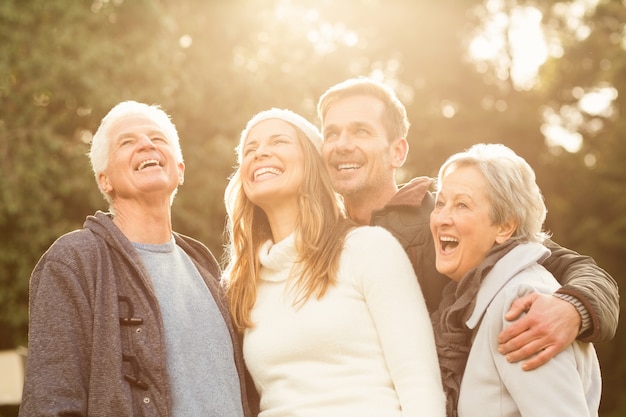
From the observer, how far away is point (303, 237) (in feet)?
12.2

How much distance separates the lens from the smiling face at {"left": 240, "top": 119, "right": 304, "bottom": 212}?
382 cm

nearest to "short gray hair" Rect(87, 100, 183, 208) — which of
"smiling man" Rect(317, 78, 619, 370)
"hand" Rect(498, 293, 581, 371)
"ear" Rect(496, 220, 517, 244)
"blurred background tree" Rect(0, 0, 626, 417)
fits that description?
"smiling man" Rect(317, 78, 619, 370)

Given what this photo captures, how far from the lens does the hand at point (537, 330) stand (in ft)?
9.64

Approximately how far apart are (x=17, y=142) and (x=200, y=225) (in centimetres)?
320

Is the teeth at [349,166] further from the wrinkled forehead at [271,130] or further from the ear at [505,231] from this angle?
the ear at [505,231]

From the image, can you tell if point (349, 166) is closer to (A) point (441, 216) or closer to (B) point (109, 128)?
(A) point (441, 216)

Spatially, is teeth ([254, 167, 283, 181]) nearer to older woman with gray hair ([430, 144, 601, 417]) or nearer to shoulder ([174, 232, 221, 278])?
shoulder ([174, 232, 221, 278])

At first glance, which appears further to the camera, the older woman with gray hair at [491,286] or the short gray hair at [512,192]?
the short gray hair at [512,192]

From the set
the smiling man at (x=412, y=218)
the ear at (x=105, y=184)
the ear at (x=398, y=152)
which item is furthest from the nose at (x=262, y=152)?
the ear at (x=398, y=152)

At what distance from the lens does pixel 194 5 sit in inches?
604

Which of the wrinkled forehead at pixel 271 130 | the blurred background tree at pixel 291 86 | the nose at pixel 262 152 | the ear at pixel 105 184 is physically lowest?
the ear at pixel 105 184

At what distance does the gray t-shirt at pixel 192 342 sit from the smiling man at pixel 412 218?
914mm

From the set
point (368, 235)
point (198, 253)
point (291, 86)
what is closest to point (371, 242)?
point (368, 235)

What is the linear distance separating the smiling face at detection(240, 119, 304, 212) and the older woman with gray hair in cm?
71
